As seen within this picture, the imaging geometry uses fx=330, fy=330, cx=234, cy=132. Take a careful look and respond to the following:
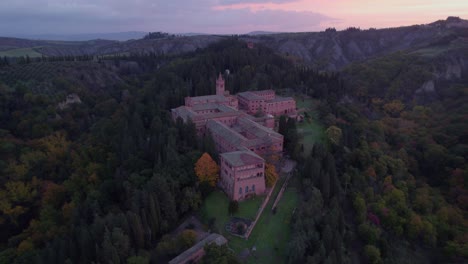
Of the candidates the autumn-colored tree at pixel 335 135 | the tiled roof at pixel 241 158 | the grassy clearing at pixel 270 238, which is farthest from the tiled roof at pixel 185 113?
the autumn-colored tree at pixel 335 135

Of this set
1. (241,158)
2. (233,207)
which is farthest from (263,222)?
(241,158)

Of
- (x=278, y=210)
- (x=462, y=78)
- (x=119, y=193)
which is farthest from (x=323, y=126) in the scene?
(x=462, y=78)

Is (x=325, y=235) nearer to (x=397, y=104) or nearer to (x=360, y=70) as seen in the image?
(x=397, y=104)

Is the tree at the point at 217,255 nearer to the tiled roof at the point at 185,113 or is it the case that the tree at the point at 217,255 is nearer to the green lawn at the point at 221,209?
the green lawn at the point at 221,209

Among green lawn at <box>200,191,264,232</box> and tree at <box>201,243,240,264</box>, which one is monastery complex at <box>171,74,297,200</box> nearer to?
green lawn at <box>200,191,264,232</box>

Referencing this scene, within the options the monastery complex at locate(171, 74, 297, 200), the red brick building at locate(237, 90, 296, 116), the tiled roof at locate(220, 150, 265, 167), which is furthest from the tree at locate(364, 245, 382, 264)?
the red brick building at locate(237, 90, 296, 116)
